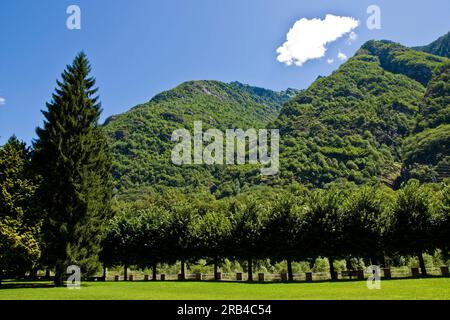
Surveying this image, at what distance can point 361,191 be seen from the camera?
137 ft

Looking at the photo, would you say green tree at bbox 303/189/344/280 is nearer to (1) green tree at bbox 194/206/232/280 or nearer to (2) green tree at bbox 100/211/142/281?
(1) green tree at bbox 194/206/232/280

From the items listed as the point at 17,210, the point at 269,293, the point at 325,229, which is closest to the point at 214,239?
the point at 325,229

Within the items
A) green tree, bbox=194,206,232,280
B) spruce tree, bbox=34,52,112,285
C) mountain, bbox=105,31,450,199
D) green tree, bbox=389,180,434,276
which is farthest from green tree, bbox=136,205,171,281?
mountain, bbox=105,31,450,199

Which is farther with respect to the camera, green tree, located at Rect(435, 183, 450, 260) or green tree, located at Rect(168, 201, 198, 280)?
green tree, located at Rect(168, 201, 198, 280)

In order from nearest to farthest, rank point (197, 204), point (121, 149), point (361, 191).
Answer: point (361, 191), point (197, 204), point (121, 149)

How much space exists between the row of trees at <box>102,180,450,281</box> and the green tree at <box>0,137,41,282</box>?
16023 mm

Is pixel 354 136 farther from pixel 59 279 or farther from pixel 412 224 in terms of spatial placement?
pixel 59 279

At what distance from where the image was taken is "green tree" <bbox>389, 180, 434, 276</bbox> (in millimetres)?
36625

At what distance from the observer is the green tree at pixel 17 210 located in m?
32.4

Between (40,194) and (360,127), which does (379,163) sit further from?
(40,194)

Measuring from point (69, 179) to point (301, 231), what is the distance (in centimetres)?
2384

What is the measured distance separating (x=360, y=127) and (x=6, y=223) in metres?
168

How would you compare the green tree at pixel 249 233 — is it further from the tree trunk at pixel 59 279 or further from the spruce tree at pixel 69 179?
the tree trunk at pixel 59 279
